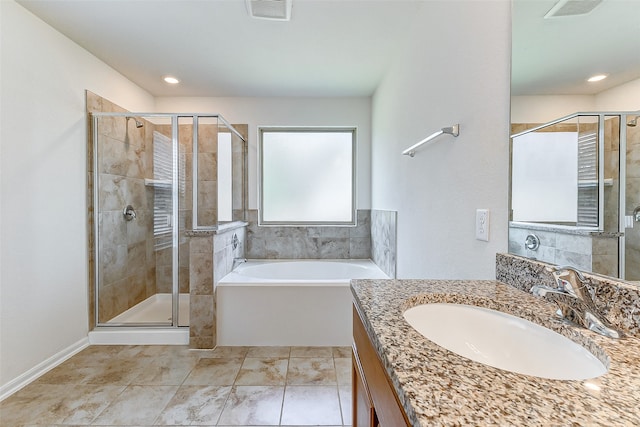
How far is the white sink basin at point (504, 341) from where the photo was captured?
1.97ft

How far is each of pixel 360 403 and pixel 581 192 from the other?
92 centimetres

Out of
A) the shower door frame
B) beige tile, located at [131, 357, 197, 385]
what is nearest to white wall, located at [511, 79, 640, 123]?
beige tile, located at [131, 357, 197, 385]

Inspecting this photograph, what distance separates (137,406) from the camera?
1.62 metres

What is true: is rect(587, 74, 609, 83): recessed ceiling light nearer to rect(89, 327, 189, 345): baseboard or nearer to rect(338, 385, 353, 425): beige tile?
rect(338, 385, 353, 425): beige tile

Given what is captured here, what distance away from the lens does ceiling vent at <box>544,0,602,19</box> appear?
29.4 inches

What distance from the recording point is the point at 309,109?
10.7ft

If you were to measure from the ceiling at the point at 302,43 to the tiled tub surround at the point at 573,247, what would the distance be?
38 cm

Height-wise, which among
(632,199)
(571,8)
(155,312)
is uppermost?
(571,8)

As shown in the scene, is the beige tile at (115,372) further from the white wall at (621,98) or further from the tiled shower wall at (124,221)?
the white wall at (621,98)

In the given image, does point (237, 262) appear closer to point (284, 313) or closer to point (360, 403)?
point (284, 313)

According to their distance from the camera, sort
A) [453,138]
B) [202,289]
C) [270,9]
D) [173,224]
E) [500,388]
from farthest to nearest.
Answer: [173,224]
[202,289]
[270,9]
[453,138]
[500,388]

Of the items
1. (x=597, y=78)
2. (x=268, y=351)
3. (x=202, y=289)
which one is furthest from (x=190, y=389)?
(x=597, y=78)

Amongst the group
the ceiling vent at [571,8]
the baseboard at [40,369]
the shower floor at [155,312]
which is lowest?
the baseboard at [40,369]

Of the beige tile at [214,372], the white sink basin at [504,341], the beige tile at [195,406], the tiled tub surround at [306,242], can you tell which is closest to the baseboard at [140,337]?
the beige tile at [214,372]
